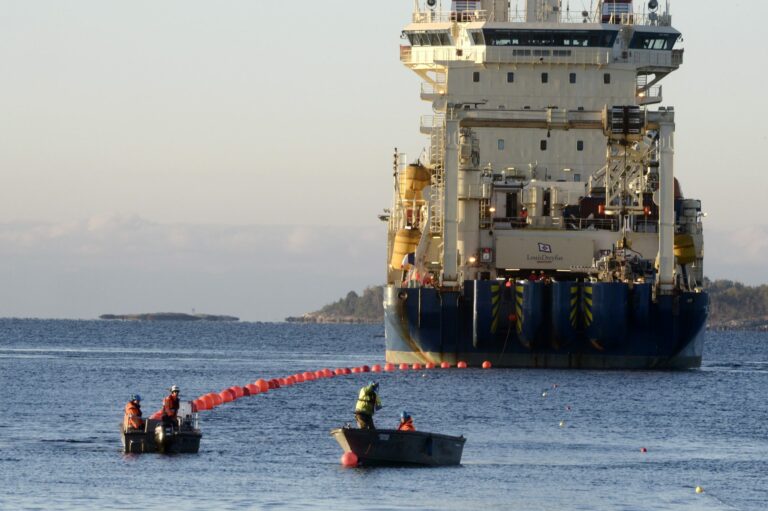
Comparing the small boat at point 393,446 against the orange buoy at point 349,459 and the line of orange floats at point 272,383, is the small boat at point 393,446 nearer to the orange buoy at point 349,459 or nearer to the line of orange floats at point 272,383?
the orange buoy at point 349,459

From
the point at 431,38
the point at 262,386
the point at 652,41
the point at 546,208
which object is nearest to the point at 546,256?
the point at 546,208

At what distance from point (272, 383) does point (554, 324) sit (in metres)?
12.2

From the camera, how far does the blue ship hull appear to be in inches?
2896

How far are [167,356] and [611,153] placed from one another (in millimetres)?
45335

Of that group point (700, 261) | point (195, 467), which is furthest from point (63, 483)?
point (700, 261)

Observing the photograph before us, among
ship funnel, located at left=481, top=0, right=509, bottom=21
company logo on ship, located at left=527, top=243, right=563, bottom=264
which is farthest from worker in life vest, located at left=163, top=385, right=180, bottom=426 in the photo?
ship funnel, located at left=481, top=0, right=509, bottom=21

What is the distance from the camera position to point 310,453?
44.8 meters

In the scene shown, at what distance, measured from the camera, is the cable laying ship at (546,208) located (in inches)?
2926

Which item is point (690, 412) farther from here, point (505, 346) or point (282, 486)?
point (282, 486)

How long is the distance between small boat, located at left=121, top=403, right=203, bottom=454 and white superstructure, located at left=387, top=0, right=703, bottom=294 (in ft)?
108

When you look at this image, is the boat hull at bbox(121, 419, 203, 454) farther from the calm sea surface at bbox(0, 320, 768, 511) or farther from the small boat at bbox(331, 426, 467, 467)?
the small boat at bbox(331, 426, 467, 467)

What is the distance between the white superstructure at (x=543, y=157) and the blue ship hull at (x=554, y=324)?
4.08ft

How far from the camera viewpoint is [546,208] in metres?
82.8

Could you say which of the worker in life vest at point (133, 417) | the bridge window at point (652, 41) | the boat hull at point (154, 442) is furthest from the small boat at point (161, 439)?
the bridge window at point (652, 41)
